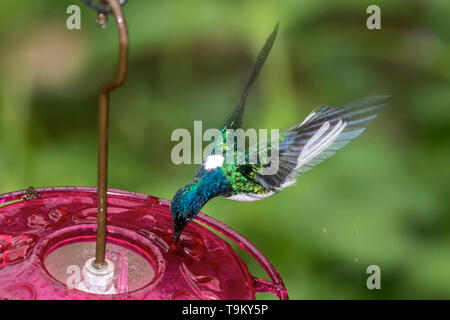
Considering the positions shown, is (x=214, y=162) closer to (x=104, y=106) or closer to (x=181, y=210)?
(x=181, y=210)

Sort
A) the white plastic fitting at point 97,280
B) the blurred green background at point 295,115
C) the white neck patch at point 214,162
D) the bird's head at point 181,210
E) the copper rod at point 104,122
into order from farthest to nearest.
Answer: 1. the blurred green background at point 295,115
2. the white neck patch at point 214,162
3. the bird's head at point 181,210
4. the white plastic fitting at point 97,280
5. the copper rod at point 104,122

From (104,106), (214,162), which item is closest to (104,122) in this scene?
(104,106)

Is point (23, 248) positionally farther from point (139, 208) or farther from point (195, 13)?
point (195, 13)

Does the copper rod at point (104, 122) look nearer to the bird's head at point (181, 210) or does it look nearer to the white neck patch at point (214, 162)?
the bird's head at point (181, 210)

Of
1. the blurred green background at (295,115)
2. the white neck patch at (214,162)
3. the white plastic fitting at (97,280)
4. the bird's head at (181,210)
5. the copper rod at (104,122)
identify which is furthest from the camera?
the blurred green background at (295,115)

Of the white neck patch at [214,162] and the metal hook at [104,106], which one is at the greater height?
the white neck patch at [214,162]

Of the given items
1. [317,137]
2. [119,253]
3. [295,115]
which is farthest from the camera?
[295,115]

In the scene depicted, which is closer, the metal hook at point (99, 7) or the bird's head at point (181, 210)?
the metal hook at point (99, 7)

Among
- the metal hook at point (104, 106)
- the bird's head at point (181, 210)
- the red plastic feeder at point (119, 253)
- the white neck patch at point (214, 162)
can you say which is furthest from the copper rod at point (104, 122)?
the white neck patch at point (214, 162)

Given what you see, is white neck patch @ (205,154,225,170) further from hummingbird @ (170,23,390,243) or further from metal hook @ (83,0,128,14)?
metal hook @ (83,0,128,14)
